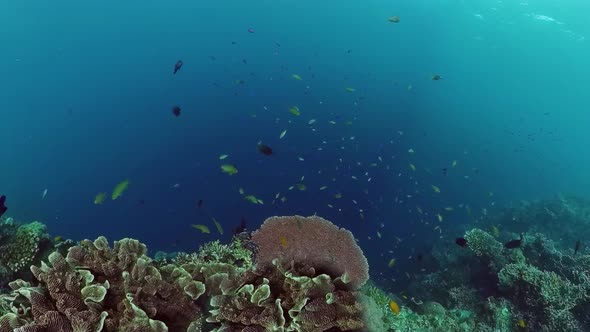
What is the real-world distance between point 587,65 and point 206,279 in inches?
4113

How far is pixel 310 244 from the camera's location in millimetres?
5824

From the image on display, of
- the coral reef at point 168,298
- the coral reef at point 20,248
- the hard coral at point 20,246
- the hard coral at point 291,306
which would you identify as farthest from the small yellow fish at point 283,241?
the hard coral at point 20,246

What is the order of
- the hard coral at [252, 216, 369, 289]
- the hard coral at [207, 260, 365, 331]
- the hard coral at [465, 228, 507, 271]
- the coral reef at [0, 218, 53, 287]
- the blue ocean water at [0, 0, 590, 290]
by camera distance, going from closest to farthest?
the hard coral at [207, 260, 365, 331] < the hard coral at [252, 216, 369, 289] < the coral reef at [0, 218, 53, 287] < the hard coral at [465, 228, 507, 271] < the blue ocean water at [0, 0, 590, 290]

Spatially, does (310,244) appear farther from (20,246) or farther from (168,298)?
(20,246)

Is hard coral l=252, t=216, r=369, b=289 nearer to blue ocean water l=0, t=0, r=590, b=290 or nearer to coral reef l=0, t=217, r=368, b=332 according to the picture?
coral reef l=0, t=217, r=368, b=332

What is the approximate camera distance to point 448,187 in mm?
35750

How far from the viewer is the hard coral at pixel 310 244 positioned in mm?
5703

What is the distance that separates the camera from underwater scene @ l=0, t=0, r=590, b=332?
4.61m

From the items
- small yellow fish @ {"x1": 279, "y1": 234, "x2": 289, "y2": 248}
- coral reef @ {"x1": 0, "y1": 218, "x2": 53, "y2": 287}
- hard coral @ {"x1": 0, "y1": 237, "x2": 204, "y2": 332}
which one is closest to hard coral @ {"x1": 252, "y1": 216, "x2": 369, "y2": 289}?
small yellow fish @ {"x1": 279, "y1": 234, "x2": 289, "y2": 248}

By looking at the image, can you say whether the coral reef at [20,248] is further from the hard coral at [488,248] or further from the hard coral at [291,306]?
the hard coral at [488,248]

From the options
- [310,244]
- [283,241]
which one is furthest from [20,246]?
[310,244]

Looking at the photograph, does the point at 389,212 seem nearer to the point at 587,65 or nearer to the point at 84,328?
the point at 84,328

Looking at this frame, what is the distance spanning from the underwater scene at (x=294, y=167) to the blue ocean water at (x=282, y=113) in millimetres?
273

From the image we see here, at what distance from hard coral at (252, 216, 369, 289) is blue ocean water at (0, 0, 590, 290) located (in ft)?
28.3
